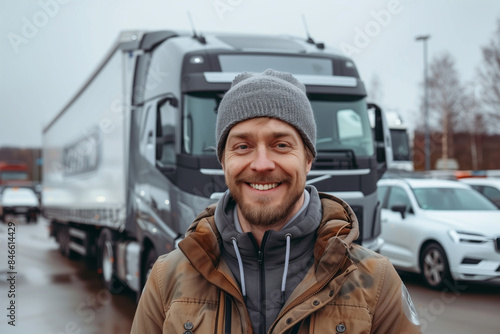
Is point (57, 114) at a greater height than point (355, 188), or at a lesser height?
greater

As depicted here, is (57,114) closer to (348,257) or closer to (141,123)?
(141,123)

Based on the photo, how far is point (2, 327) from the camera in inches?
292

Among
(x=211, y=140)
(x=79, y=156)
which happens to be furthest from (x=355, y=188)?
(x=79, y=156)

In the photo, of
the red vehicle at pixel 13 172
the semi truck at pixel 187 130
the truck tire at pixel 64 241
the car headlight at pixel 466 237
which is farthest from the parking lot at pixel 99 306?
the red vehicle at pixel 13 172

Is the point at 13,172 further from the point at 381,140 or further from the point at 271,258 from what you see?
the point at 271,258

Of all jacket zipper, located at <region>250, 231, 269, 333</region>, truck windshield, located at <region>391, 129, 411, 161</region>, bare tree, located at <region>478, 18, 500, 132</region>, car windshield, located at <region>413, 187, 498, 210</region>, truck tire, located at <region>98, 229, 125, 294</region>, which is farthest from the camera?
bare tree, located at <region>478, 18, 500, 132</region>

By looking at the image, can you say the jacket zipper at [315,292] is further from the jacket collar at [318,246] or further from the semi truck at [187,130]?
the semi truck at [187,130]

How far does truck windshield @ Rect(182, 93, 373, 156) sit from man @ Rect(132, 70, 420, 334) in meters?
4.19

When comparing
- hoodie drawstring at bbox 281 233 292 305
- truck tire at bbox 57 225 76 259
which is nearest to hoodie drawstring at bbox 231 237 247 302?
hoodie drawstring at bbox 281 233 292 305

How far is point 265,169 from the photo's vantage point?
1904mm

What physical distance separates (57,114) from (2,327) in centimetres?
917

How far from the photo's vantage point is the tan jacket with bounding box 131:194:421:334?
1772mm

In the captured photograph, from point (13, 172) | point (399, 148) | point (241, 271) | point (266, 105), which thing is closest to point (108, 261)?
point (399, 148)

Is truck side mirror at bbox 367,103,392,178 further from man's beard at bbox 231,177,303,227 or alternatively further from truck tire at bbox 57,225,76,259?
truck tire at bbox 57,225,76,259
